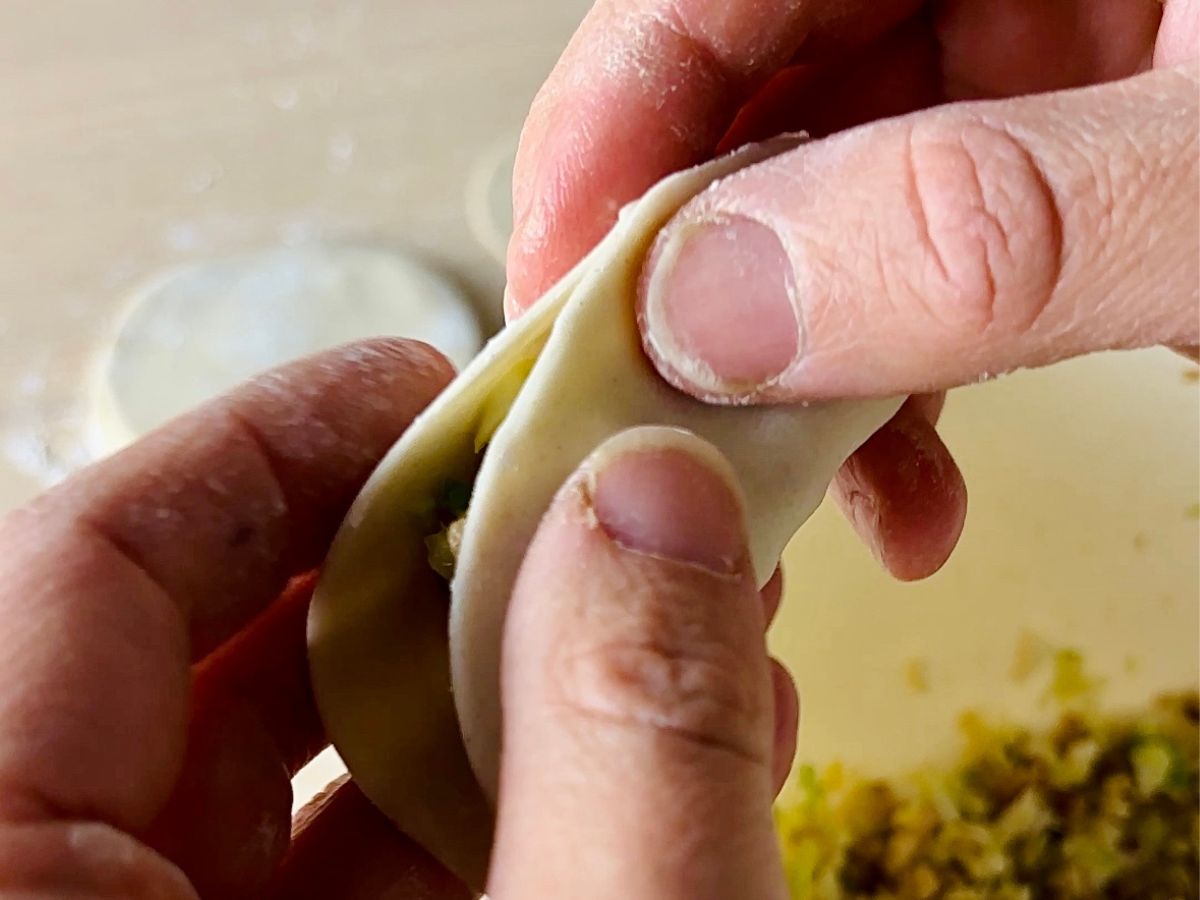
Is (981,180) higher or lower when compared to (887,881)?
higher

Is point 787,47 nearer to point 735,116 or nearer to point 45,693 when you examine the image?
point 735,116

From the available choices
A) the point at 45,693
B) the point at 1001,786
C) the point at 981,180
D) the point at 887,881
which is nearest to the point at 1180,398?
the point at 1001,786

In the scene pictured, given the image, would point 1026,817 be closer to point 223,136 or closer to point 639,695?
point 639,695

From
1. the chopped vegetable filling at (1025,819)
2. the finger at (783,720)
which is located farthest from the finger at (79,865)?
the chopped vegetable filling at (1025,819)

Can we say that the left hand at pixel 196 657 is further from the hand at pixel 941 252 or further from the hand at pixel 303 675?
the hand at pixel 941 252

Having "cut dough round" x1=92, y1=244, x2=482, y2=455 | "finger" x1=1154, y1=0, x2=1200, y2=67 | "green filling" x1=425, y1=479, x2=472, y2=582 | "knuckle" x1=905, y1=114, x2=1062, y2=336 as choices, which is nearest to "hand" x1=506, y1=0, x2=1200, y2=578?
"knuckle" x1=905, y1=114, x2=1062, y2=336

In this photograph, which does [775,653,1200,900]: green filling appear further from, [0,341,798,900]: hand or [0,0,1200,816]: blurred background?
[0,341,798,900]: hand
